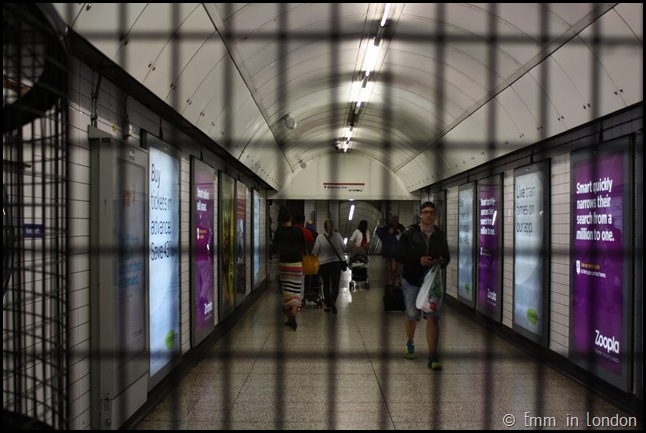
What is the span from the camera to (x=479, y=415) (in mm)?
3086

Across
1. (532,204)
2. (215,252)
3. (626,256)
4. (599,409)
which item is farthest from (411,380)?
(215,252)

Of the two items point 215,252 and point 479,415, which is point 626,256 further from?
point 215,252

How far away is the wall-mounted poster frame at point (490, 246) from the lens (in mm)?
5746

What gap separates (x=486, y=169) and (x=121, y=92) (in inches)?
179

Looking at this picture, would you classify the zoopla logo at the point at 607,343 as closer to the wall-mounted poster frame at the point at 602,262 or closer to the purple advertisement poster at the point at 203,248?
the wall-mounted poster frame at the point at 602,262

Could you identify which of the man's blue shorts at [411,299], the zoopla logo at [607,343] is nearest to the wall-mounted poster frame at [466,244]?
the man's blue shorts at [411,299]

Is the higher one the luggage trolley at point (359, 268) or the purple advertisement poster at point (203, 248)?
the purple advertisement poster at point (203, 248)

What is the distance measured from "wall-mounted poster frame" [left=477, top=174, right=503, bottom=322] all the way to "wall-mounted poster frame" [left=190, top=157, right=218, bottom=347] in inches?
113

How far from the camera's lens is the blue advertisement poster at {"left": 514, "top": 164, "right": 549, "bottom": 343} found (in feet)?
14.9

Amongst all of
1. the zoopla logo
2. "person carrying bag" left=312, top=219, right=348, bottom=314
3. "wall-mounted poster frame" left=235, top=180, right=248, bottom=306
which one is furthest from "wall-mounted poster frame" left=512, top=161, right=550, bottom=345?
"wall-mounted poster frame" left=235, top=180, right=248, bottom=306

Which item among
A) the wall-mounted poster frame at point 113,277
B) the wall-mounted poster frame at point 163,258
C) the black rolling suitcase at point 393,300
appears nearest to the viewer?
the wall-mounted poster frame at point 113,277

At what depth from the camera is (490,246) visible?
20.0 feet

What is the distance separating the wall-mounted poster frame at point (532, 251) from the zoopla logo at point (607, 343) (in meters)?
0.88

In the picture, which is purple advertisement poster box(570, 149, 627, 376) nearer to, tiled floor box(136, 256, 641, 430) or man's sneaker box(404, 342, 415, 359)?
tiled floor box(136, 256, 641, 430)
